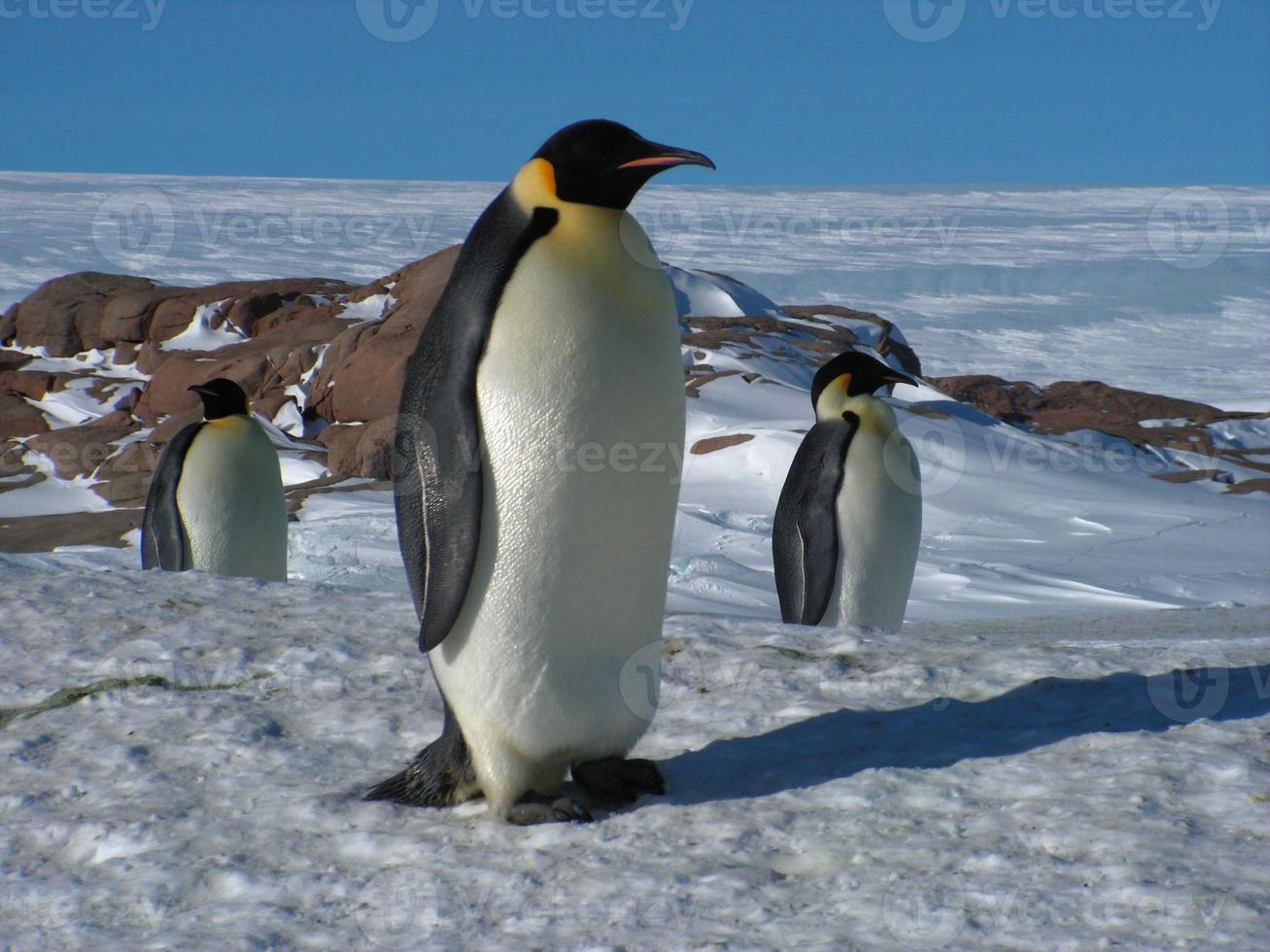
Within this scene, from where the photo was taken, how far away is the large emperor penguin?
2.38 m

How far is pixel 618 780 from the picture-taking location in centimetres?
249

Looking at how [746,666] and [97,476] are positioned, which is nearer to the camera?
[746,666]

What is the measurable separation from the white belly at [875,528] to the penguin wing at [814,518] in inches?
1.4

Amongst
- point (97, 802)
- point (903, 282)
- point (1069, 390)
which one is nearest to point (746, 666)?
point (97, 802)

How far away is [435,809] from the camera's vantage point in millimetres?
2496

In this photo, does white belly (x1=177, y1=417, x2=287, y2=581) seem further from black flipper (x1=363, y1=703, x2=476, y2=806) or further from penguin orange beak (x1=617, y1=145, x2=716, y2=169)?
penguin orange beak (x1=617, y1=145, x2=716, y2=169)

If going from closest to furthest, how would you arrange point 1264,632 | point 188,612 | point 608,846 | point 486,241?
point 608,846
point 486,241
point 188,612
point 1264,632

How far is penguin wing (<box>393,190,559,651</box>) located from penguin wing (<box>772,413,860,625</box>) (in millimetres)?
3019

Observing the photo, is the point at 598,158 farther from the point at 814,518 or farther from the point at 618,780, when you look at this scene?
the point at 814,518

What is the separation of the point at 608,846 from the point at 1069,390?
881 inches

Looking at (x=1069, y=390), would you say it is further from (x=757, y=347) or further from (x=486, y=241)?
(x=486, y=241)
